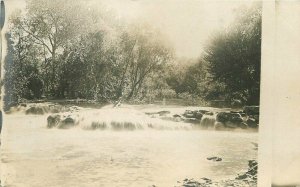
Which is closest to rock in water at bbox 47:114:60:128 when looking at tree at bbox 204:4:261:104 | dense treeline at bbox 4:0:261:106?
dense treeline at bbox 4:0:261:106

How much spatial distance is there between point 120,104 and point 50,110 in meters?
0.46

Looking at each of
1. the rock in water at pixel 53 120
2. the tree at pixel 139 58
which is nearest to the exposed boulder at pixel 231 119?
the tree at pixel 139 58

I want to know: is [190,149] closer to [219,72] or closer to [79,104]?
[219,72]

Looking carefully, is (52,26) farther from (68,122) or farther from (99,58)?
(68,122)

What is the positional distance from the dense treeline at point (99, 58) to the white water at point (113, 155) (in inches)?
9.4

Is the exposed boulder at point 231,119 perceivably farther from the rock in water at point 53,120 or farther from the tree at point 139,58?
the rock in water at point 53,120

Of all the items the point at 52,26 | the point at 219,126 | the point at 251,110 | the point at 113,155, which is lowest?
the point at 113,155

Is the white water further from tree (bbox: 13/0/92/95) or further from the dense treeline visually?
tree (bbox: 13/0/92/95)

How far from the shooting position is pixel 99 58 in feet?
8.77

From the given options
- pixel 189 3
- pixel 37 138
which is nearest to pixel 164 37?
pixel 189 3

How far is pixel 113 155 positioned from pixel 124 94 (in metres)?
→ 0.41

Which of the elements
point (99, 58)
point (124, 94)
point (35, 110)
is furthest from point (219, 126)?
point (35, 110)

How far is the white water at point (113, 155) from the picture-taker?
258cm

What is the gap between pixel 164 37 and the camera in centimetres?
264
